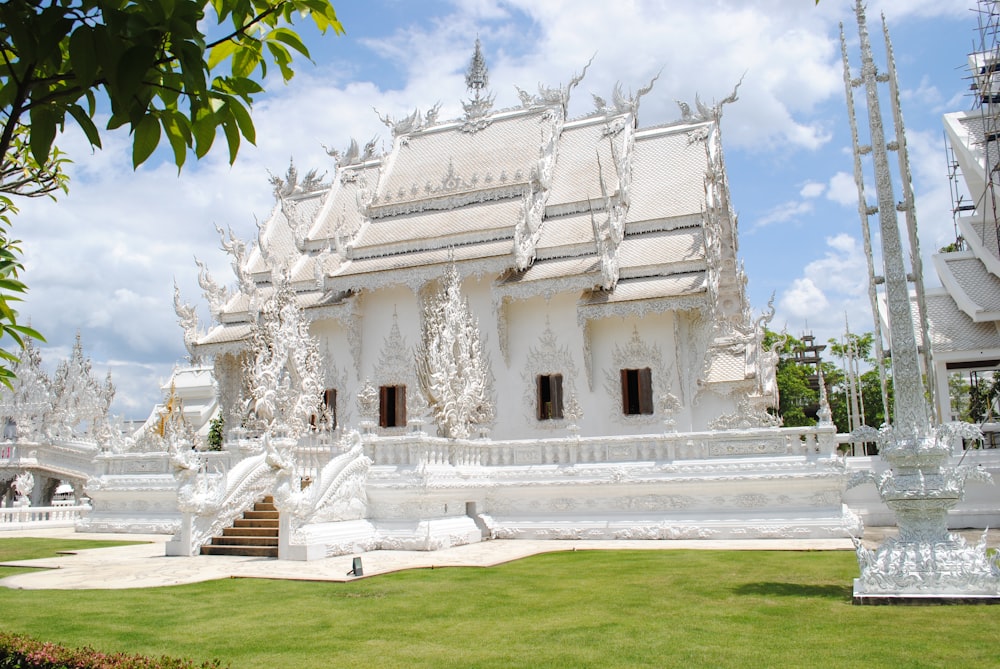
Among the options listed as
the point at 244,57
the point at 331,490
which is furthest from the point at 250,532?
the point at 244,57

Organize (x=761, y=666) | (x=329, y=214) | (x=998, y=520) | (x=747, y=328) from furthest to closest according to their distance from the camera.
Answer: (x=329, y=214) → (x=747, y=328) → (x=998, y=520) → (x=761, y=666)

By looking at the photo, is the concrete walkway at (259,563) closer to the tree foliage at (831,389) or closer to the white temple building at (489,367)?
the white temple building at (489,367)

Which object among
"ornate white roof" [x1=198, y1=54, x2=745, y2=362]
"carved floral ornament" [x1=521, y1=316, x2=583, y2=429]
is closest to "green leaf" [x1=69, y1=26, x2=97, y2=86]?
"ornate white roof" [x1=198, y1=54, x2=745, y2=362]

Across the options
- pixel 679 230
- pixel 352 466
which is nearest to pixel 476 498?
pixel 352 466

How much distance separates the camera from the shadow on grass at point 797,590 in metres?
6.60

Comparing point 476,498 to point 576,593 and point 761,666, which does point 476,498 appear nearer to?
point 576,593

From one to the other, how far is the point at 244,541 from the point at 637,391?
8319 mm

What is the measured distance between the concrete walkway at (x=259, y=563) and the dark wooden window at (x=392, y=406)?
6051 mm

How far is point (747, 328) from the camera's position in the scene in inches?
618

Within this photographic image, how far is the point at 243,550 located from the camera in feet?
36.1

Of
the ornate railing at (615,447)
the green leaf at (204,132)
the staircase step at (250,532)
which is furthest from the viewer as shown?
the ornate railing at (615,447)

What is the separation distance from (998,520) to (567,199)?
10.4 m

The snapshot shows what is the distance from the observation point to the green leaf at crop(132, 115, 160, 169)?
1.89 m

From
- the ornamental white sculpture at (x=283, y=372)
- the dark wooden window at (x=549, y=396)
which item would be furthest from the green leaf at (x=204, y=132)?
the dark wooden window at (x=549, y=396)
